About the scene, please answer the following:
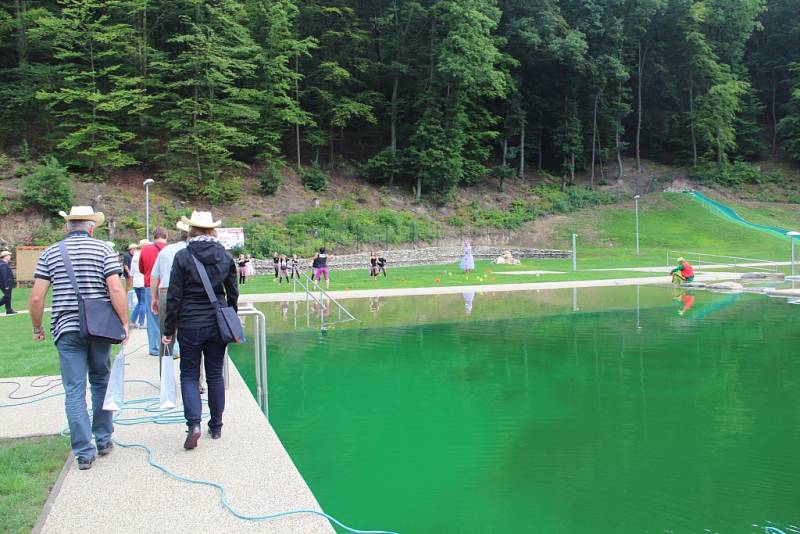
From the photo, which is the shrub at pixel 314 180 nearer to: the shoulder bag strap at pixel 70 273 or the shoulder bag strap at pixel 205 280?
the shoulder bag strap at pixel 205 280

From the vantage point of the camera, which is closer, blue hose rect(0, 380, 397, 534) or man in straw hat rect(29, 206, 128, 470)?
blue hose rect(0, 380, 397, 534)

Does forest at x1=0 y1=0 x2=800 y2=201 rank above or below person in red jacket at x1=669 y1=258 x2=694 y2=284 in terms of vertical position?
above

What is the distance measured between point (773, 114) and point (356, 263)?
53607 mm

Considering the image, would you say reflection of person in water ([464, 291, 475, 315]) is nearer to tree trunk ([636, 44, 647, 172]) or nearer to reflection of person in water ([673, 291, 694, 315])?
reflection of person in water ([673, 291, 694, 315])

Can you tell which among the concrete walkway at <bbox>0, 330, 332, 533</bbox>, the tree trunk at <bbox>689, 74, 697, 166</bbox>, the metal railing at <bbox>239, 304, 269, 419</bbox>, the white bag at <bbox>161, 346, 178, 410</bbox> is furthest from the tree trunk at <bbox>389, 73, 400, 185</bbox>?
the concrete walkway at <bbox>0, 330, 332, 533</bbox>

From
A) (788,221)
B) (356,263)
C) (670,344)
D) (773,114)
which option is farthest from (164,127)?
(773,114)

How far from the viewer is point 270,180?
135ft

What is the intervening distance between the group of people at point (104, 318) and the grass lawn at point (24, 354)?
14.0 feet

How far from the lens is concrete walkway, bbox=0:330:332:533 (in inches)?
158

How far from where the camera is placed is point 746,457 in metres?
5.89

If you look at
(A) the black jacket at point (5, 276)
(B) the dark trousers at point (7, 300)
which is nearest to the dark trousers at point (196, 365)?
(A) the black jacket at point (5, 276)

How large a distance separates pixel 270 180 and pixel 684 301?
28394mm

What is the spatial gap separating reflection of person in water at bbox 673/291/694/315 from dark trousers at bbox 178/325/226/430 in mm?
13317

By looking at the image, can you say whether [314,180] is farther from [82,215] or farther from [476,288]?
[82,215]
